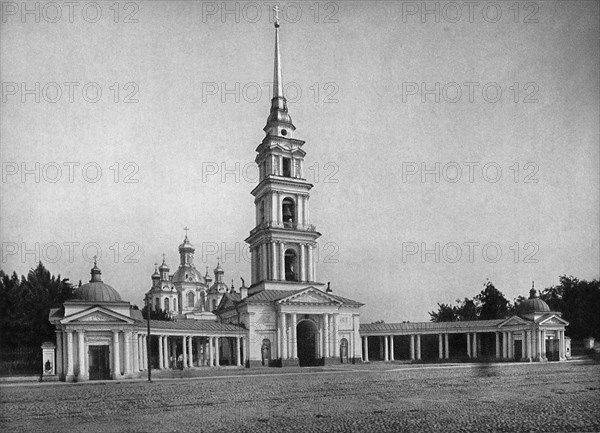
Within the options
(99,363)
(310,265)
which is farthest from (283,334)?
(99,363)

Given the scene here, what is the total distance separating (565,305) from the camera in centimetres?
6262

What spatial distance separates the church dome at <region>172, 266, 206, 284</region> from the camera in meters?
89.0

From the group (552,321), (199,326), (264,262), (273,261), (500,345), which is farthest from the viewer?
(500,345)

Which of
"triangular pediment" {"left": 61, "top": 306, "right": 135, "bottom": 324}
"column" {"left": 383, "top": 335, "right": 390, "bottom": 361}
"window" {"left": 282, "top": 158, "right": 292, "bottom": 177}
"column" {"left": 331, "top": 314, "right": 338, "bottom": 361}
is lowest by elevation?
"column" {"left": 383, "top": 335, "right": 390, "bottom": 361}

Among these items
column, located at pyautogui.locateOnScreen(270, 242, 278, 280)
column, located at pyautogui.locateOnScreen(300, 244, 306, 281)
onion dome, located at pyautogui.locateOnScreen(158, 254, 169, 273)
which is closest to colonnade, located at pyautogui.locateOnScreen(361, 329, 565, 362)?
column, located at pyautogui.locateOnScreen(300, 244, 306, 281)

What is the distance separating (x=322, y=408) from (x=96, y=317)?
21245 millimetres

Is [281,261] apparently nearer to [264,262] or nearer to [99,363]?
[264,262]

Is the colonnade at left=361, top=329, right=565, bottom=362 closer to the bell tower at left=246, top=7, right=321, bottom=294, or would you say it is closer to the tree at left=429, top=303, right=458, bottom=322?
the bell tower at left=246, top=7, right=321, bottom=294

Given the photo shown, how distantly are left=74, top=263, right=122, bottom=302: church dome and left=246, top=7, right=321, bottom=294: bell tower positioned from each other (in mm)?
14707

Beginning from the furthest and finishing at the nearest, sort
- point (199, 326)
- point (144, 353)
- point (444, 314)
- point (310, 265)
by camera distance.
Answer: point (444, 314)
point (310, 265)
point (199, 326)
point (144, 353)

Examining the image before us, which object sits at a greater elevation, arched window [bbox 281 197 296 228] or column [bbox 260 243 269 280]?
arched window [bbox 281 197 296 228]

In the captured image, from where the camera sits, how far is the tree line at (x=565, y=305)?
57.8 m

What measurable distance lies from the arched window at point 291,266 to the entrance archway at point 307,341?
396 centimetres

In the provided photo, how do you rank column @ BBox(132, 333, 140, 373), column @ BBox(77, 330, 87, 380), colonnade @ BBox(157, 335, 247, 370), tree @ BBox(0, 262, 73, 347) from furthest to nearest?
1. colonnade @ BBox(157, 335, 247, 370)
2. tree @ BBox(0, 262, 73, 347)
3. column @ BBox(132, 333, 140, 373)
4. column @ BBox(77, 330, 87, 380)
